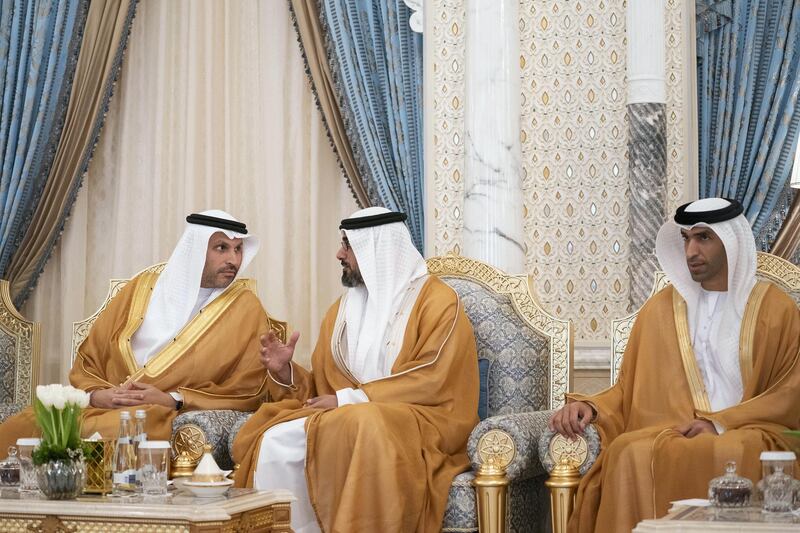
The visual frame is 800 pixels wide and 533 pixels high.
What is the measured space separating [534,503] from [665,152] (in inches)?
76.0

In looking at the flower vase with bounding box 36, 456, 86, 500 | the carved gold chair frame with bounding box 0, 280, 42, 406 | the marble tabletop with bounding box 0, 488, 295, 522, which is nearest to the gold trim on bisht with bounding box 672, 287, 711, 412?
the marble tabletop with bounding box 0, 488, 295, 522

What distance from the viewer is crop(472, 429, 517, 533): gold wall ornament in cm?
433

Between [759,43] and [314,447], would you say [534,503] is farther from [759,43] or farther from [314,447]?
[759,43]

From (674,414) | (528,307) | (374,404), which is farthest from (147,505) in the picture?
(528,307)

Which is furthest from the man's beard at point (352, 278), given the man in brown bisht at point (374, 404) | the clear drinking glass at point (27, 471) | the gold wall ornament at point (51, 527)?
the gold wall ornament at point (51, 527)

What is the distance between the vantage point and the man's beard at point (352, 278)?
17.1 feet

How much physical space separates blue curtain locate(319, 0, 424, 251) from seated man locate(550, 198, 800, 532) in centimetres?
188

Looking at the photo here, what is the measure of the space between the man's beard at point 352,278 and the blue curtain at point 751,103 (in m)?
1.98

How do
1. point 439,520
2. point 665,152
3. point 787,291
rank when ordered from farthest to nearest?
point 665,152 → point 787,291 → point 439,520

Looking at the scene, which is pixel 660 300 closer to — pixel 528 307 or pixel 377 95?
pixel 528 307

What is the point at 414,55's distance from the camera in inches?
254

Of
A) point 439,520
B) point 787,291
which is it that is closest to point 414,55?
point 787,291

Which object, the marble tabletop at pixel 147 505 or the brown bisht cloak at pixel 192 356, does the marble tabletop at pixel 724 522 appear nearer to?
the marble tabletop at pixel 147 505

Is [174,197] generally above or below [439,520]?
above
